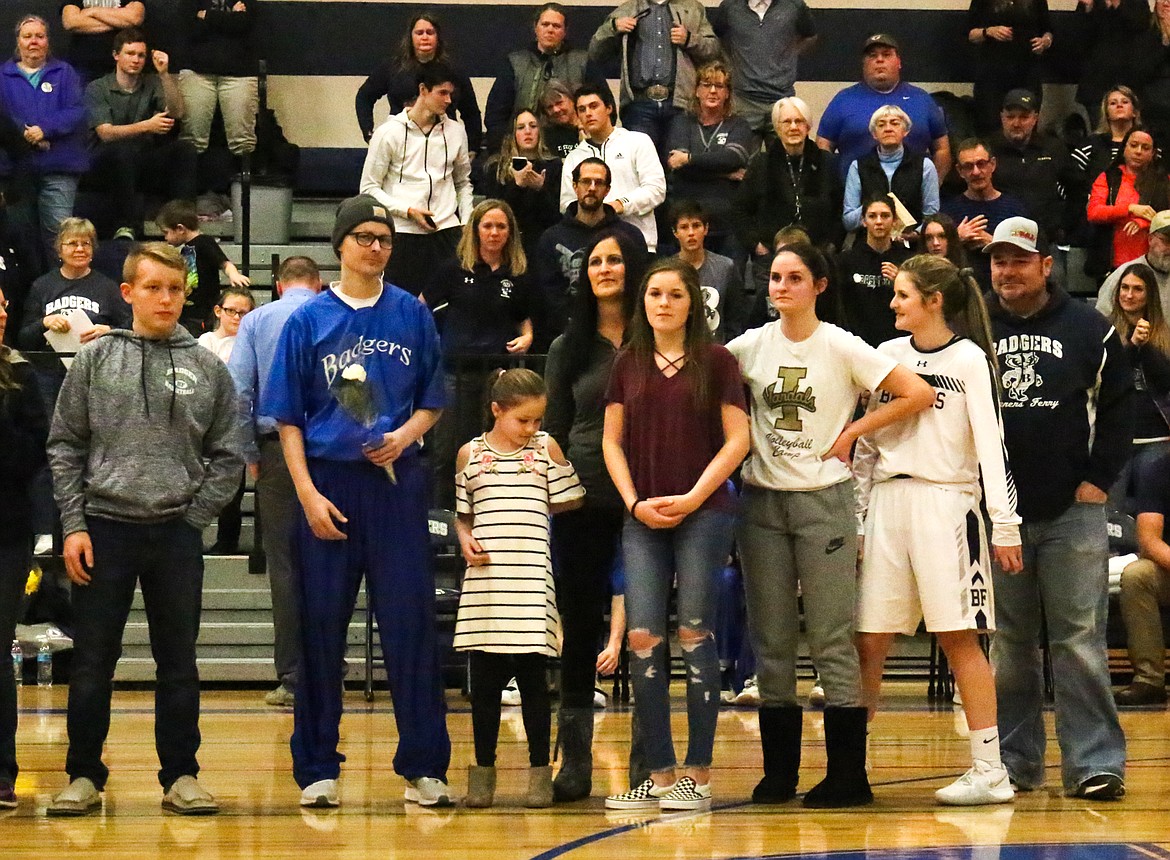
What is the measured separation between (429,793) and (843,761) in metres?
1.35

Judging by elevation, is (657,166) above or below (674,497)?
above

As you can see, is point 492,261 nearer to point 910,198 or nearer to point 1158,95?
point 910,198

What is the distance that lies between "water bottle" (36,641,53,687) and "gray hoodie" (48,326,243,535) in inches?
145

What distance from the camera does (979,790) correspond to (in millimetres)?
5930

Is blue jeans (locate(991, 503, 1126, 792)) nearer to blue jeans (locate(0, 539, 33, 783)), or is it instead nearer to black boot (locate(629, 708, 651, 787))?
black boot (locate(629, 708, 651, 787))

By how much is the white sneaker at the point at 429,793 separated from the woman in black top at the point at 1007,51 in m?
8.46

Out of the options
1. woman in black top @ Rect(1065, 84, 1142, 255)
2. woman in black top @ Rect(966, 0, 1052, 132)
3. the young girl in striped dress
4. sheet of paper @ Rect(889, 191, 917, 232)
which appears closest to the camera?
the young girl in striped dress

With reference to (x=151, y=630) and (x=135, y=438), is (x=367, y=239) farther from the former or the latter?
(x=151, y=630)

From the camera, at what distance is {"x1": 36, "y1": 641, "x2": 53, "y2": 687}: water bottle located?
30.4ft

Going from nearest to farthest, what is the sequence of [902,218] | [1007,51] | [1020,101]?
[902,218] < [1020,101] < [1007,51]

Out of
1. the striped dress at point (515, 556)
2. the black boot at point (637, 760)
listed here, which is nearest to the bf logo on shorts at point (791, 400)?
the striped dress at point (515, 556)

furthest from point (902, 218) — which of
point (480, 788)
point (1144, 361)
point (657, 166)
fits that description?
point (480, 788)

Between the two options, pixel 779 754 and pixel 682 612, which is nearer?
pixel 682 612

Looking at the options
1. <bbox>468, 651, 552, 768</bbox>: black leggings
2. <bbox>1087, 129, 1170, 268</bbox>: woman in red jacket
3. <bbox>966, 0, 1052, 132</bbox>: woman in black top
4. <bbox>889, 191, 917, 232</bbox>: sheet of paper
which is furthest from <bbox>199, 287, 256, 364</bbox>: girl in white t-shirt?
<bbox>966, 0, 1052, 132</bbox>: woman in black top
